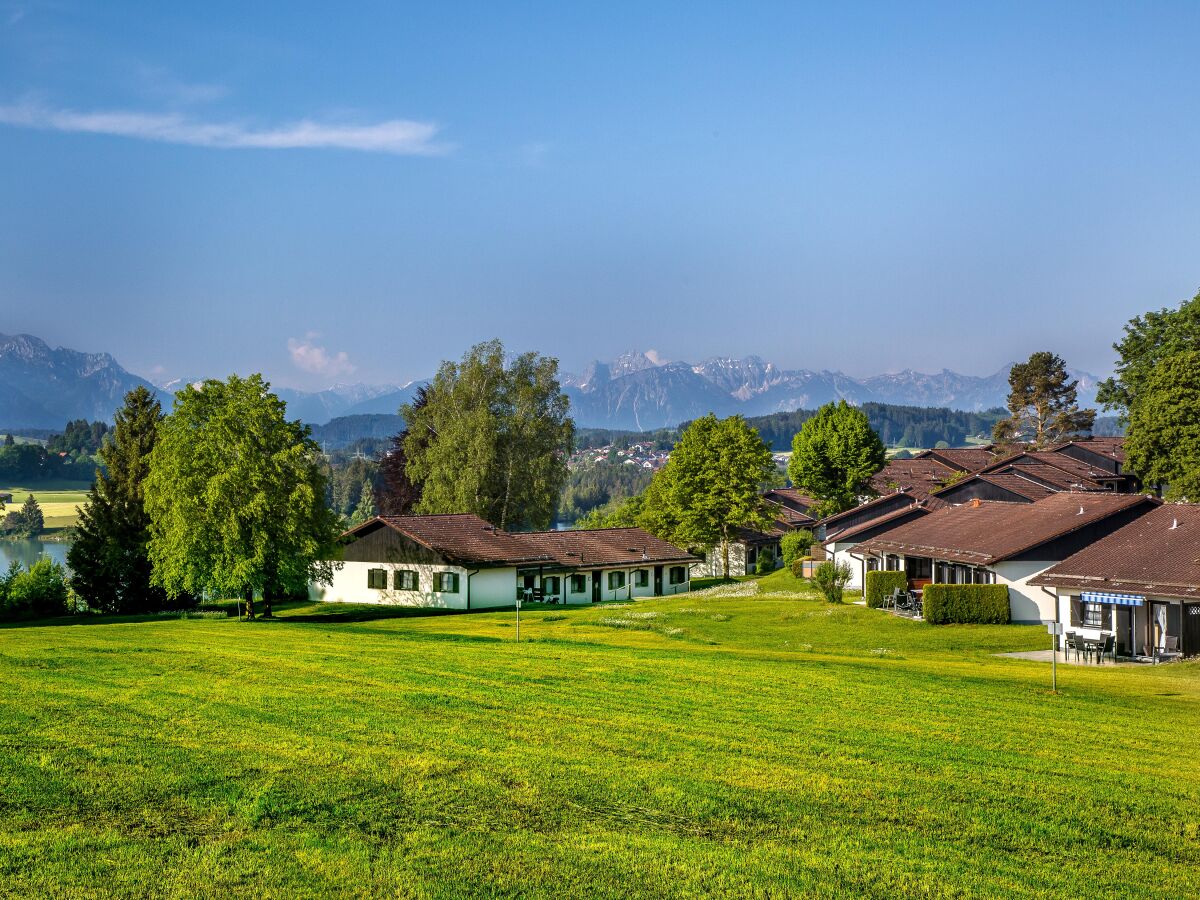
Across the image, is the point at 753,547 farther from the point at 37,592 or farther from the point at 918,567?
the point at 37,592

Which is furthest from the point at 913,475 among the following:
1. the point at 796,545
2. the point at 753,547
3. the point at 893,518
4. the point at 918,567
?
the point at 918,567

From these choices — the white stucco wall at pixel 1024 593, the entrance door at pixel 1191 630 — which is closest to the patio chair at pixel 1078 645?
the entrance door at pixel 1191 630

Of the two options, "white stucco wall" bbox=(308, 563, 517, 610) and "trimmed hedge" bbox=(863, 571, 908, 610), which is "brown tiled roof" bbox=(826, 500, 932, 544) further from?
"white stucco wall" bbox=(308, 563, 517, 610)

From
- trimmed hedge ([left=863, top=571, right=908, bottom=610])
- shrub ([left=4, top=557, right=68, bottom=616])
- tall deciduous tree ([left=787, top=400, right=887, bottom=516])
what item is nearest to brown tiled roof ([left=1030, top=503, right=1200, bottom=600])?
trimmed hedge ([left=863, top=571, right=908, bottom=610])

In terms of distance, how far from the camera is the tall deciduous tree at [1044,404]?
359 feet

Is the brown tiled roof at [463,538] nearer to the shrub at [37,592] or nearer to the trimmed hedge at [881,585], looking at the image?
the shrub at [37,592]

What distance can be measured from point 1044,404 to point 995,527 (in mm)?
71484

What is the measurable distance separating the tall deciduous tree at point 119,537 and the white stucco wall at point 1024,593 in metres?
43.7

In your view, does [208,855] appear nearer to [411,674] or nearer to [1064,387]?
[411,674]

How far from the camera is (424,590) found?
184 ft

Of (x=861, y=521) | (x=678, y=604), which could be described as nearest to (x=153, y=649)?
(x=678, y=604)

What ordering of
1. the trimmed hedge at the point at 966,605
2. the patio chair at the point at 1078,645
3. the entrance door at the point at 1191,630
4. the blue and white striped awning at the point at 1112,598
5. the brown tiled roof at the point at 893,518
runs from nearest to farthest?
1. the entrance door at the point at 1191,630
2. the patio chair at the point at 1078,645
3. the blue and white striped awning at the point at 1112,598
4. the trimmed hedge at the point at 966,605
5. the brown tiled roof at the point at 893,518

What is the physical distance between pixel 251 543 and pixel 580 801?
37.2 metres

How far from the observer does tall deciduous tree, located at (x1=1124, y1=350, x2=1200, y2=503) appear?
56.6 m
